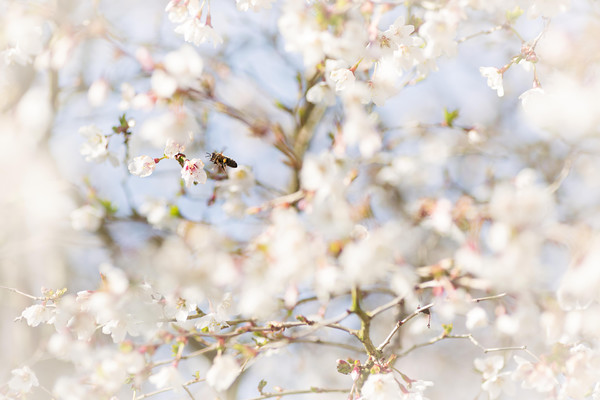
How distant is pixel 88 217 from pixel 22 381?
0.88 metres

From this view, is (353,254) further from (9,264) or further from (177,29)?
(9,264)

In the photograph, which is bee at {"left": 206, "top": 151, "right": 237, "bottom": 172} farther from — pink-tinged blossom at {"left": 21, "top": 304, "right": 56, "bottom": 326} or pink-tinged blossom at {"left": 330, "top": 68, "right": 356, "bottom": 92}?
pink-tinged blossom at {"left": 21, "top": 304, "right": 56, "bottom": 326}

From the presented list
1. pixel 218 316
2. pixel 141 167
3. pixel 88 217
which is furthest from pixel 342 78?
pixel 88 217

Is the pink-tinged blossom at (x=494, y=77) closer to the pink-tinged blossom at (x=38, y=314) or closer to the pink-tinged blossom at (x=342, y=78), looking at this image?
the pink-tinged blossom at (x=342, y=78)

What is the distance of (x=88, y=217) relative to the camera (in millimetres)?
2453

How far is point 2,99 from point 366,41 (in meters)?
3.05

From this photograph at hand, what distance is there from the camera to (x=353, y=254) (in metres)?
1.07

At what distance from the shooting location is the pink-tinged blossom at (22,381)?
1.92 m

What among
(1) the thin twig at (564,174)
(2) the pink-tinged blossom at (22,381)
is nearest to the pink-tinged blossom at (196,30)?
(1) the thin twig at (564,174)

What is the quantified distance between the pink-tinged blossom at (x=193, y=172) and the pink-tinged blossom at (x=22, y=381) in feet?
3.84

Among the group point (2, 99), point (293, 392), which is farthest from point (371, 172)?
point (2, 99)

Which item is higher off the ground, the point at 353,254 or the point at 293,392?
the point at 353,254

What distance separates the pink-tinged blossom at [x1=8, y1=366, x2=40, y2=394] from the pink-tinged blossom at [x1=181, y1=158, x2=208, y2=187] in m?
1.17

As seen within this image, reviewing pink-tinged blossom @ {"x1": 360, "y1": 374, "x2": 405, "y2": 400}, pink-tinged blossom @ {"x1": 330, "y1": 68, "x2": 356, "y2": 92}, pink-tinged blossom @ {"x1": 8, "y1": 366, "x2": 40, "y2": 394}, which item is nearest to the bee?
pink-tinged blossom @ {"x1": 330, "y1": 68, "x2": 356, "y2": 92}
